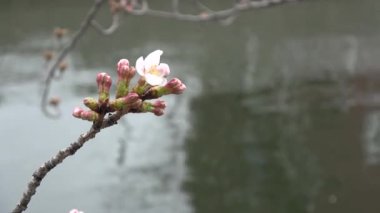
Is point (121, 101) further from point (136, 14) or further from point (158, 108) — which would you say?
point (136, 14)

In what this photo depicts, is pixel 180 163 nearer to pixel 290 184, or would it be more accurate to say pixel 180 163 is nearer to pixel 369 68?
pixel 290 184

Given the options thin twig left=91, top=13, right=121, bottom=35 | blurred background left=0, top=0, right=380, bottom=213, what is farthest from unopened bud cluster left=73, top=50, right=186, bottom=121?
blurred background left=0, top=0, right=380, bottom=213

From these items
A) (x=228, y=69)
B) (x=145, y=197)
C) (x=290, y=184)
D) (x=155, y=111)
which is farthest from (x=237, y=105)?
(x=155, y=111)

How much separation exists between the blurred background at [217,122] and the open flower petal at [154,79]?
3433 millimetres

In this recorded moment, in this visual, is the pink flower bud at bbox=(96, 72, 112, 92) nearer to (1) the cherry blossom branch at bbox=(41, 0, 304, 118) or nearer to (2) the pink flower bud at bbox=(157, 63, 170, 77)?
(2) the pink flower bud at bbox=(157, 63, 170, 77)

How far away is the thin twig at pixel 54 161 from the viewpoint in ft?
1.87

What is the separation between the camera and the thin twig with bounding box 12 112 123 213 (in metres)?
0.57

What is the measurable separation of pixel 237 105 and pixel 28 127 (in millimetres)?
1968

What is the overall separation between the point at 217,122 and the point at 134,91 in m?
5.06

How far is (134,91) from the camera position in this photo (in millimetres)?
612

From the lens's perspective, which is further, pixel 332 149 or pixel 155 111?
pixel 332 149

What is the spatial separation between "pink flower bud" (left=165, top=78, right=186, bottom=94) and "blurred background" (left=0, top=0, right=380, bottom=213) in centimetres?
339

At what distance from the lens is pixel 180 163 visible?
475cm

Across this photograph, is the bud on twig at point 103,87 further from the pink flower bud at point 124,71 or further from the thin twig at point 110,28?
the thin twig at point 110,28
